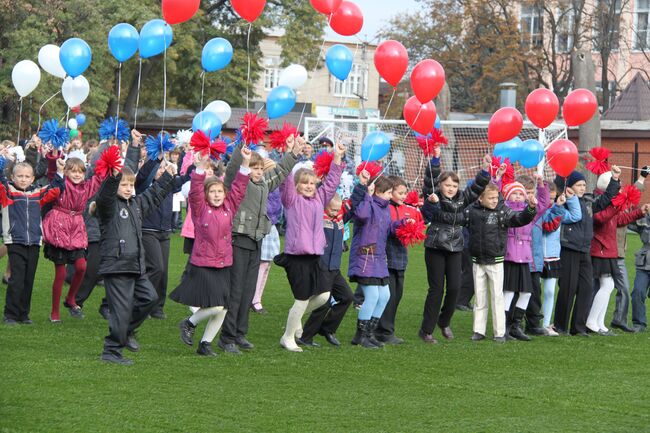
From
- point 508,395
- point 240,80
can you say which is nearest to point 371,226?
point 508,395

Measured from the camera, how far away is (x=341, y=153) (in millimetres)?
9961

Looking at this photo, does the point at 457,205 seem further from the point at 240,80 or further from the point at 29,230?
the point at 240,80

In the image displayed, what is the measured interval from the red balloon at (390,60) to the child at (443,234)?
4.76ft

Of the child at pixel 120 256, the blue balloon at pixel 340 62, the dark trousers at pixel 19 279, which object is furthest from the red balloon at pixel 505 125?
the dark trousers at pixel 19 279

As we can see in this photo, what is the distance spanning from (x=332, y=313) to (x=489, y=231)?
1.79 meters

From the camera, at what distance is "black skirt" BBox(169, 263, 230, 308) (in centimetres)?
928

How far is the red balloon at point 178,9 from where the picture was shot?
11398 millimetres

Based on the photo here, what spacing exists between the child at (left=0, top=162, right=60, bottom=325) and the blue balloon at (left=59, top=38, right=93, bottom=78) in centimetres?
306

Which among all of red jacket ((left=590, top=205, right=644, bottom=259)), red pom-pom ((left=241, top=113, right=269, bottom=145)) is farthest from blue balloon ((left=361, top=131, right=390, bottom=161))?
red pom-pom ((left=241, top=113, right=269, bottom=145))

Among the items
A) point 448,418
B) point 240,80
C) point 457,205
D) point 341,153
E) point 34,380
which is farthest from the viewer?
point 240,80

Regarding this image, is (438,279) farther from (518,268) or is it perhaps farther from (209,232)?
(209,232)

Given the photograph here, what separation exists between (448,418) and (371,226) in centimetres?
331

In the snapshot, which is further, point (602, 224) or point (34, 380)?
point (602, 224)

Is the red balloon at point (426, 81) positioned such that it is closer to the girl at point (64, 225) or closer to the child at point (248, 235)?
the child at point (248, 235)
